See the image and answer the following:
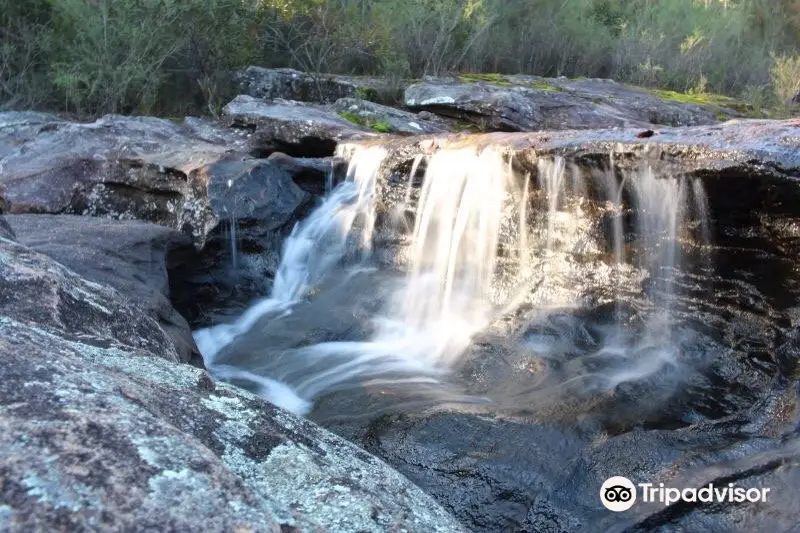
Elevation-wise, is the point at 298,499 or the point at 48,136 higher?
the point at 48,136

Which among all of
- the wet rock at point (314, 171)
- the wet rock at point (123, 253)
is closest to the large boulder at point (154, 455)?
the wet rock at point (123, 253)

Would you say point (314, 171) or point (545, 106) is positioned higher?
point (545, 106)

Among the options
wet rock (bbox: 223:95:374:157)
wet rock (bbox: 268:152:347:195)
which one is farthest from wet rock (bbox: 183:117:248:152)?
wet rock (bbox: 268:152:347:195)

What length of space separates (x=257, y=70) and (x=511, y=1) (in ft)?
33.0

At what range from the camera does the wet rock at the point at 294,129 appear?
10.1 meters

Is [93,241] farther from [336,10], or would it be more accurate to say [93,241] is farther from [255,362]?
[336,10]

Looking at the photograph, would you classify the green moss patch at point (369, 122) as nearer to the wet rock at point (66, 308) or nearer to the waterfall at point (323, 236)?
the waterfall at point (323, 236)

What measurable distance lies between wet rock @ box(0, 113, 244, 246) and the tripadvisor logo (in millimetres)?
5804

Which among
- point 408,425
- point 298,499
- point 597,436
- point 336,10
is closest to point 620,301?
point 597,436

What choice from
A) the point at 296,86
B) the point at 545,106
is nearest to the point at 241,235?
the point at 545,106

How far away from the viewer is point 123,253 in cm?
640

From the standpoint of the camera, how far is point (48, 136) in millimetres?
10188

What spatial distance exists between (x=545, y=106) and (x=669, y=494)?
33.4 feet

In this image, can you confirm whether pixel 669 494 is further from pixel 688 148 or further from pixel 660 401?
pixel 688 148
